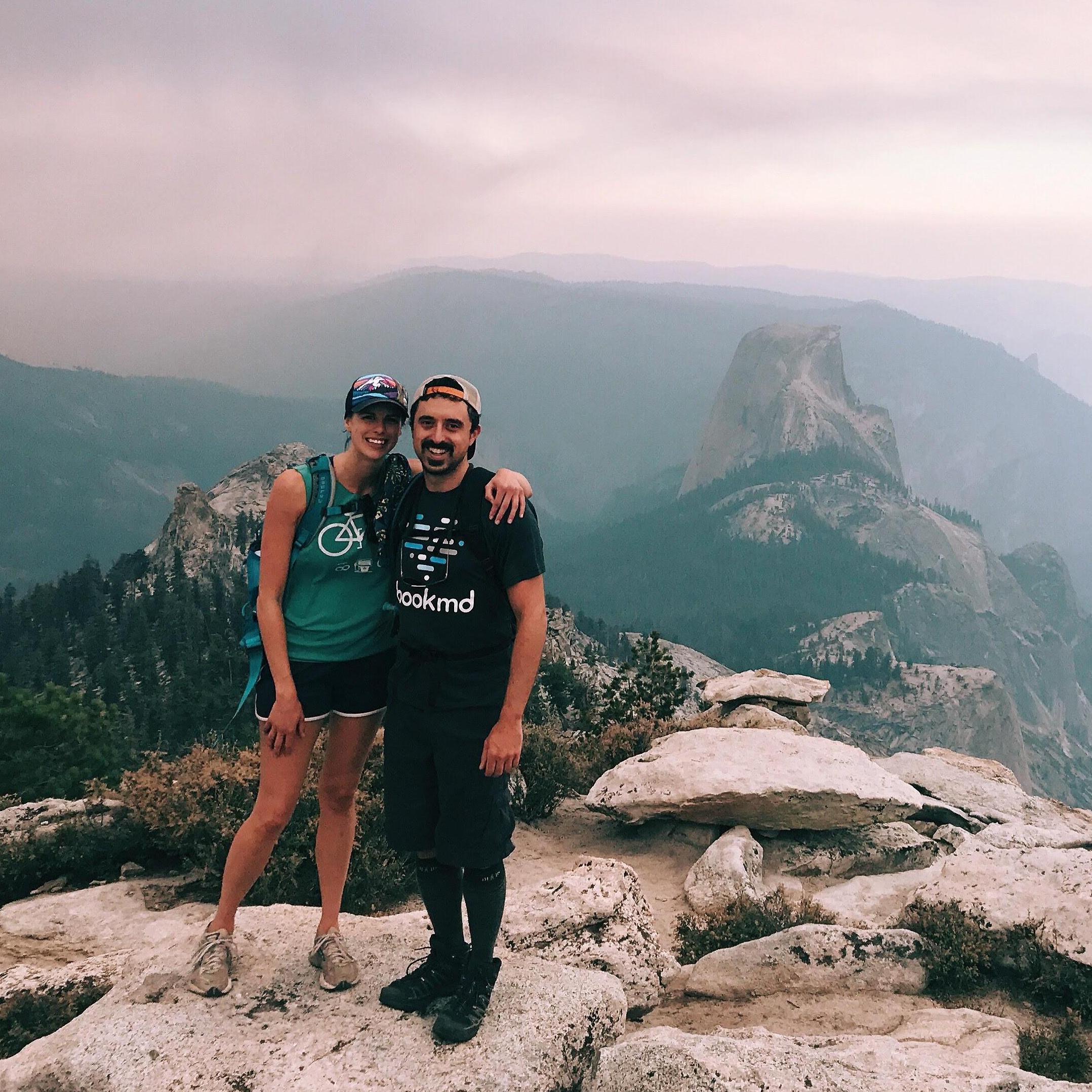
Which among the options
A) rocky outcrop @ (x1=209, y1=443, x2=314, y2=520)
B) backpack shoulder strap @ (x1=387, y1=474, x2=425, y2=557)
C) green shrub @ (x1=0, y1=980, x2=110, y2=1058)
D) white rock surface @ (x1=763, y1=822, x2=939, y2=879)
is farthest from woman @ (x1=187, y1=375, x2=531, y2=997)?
rocky outcrop @ (x1=209, y1=443, x2=314, y2=520)

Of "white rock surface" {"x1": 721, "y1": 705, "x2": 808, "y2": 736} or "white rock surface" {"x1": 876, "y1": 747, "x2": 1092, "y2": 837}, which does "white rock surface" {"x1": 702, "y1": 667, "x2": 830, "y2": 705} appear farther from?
"white rock surface" {"x1": 876, "y1": 747, "x2": 1092, "y2": 837}

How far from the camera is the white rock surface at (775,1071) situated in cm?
483

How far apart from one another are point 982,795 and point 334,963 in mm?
12934

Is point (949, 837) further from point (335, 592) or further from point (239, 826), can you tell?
point (335, 592)

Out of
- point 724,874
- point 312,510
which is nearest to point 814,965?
point 724,874

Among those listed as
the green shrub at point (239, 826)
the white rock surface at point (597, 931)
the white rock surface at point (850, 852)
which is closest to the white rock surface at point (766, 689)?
the white rock surface at point (850, 852)

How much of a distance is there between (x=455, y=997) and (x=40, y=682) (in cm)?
9047

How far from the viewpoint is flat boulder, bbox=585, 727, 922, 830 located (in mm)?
11375

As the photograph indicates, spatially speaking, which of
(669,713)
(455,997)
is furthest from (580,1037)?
(669,713)

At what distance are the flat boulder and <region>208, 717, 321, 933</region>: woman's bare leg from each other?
7035 millimetres

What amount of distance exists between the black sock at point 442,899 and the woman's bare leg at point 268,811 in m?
0.94

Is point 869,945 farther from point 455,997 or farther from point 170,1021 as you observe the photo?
point 170,1021

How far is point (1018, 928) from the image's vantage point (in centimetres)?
759

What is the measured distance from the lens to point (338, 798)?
572cm
